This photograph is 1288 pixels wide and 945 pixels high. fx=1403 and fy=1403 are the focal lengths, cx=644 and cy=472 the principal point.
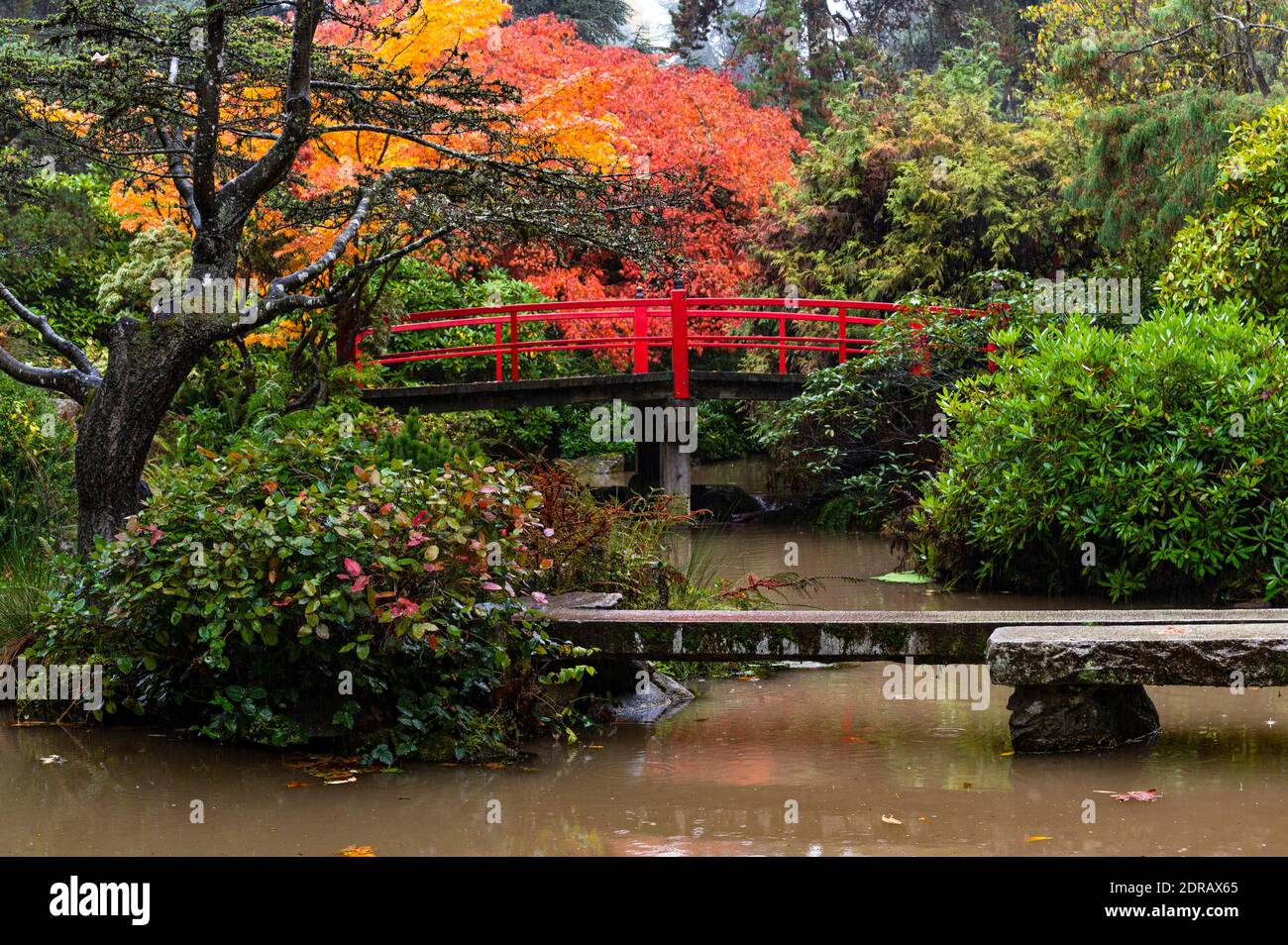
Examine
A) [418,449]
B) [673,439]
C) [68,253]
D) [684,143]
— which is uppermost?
[684,143]

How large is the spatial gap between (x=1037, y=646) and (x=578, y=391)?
11.5 metres

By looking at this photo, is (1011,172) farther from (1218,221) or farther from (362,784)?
(362,784)

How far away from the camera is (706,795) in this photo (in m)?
5.84

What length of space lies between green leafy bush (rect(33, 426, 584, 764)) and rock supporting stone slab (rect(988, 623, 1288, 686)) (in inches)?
80.4

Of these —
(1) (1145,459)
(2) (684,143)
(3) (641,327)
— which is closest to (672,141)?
(2) (684,143)

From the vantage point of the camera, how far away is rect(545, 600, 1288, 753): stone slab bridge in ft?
19.8

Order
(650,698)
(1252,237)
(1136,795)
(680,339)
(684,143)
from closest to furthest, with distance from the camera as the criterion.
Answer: (1136,795), (650,698), (1252,237), (680,339), (684,143)

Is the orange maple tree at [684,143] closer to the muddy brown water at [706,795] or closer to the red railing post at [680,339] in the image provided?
the red railing post at [680,339]

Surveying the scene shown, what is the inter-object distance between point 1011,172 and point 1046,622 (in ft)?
45.8

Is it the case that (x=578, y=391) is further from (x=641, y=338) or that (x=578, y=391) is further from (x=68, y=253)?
(x=68, y=253)

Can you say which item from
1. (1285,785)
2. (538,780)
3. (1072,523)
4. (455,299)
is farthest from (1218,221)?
(455,299)

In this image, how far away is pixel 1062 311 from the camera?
1470 centimetres

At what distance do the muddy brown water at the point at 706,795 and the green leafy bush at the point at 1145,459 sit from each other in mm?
2942

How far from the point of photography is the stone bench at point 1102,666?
6027mm
